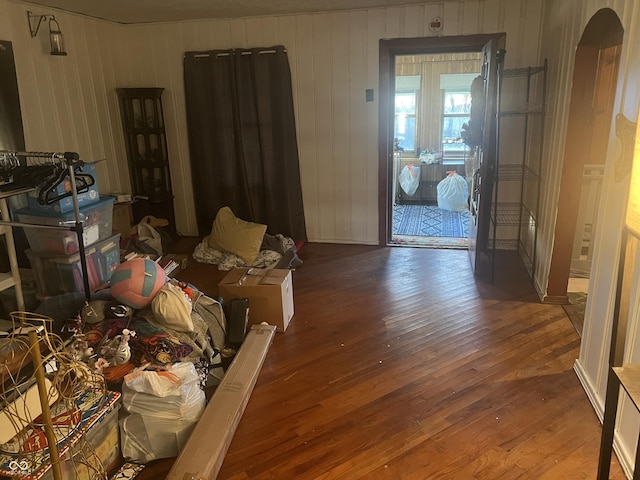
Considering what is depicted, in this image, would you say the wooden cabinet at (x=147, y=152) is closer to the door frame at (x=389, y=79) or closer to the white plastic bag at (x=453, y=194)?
the door frame at (x=389, y=79)

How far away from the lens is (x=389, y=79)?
4484 millimetres

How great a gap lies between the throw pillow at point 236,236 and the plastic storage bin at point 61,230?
139 cm

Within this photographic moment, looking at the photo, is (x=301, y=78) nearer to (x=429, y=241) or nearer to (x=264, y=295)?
(x=429, y=241)

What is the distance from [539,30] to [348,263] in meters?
2.57

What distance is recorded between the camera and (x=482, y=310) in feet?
11.2

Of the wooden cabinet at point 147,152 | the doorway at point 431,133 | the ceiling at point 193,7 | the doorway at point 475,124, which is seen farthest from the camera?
the doorway at point 431,133

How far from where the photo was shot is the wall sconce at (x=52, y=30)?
11.9ft

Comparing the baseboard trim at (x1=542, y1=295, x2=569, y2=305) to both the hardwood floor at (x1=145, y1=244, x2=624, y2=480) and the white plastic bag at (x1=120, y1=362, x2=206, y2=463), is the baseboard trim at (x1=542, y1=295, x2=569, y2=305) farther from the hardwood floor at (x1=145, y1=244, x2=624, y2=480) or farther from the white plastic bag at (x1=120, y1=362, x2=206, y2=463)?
the white plastic bag at (x1=120, y1=362, x2=206, y2=463)

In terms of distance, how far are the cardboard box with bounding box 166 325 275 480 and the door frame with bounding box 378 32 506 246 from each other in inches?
91.4

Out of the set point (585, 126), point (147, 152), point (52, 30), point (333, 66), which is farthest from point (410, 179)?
point (52, 30)

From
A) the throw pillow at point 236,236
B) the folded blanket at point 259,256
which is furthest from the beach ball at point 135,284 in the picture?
the throw pillow at point 236,236

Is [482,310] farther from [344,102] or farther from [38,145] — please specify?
[38,145]

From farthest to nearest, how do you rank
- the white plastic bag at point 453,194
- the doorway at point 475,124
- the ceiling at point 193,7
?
the white plastic bag at point 453,194 < the ceiling at point 193,7 < the doorway at point 475,124

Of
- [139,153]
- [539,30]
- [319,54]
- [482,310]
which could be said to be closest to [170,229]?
[139,153]
